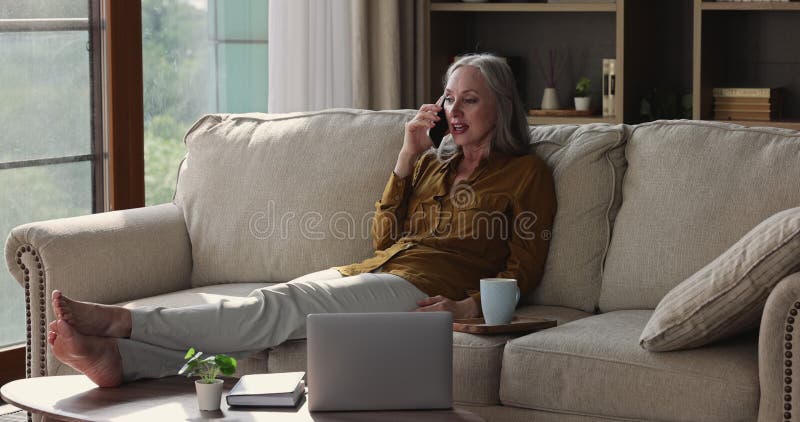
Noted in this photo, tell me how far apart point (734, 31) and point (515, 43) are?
980 mm

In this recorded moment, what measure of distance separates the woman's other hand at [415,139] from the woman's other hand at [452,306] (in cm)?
43

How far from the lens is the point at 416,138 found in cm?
325

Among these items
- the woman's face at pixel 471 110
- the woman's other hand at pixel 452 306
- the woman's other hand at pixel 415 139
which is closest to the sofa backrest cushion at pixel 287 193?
the woman's other hand at pixel 415 139

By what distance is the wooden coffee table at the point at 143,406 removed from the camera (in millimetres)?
2127

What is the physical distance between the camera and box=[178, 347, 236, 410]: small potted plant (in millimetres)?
2156

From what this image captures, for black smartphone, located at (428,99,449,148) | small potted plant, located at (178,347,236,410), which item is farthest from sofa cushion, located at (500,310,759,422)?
black smartphone, located at (428,99,449,148)

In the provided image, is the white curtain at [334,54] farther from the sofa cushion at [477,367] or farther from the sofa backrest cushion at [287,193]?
the sofa cushion at [477,367]

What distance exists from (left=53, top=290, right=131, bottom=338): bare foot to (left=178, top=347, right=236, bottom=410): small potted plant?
1.15ft

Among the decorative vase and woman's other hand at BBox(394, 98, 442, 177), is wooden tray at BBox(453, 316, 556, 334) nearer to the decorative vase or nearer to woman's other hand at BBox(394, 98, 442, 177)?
woman's other hand at BBox(394, 98, 442, 177)

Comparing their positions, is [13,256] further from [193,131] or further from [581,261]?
[581,261]

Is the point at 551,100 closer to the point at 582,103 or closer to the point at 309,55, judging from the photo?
the point at 582,103

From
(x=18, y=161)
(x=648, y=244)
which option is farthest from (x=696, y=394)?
(x=18, y=161)

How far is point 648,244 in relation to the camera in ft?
9.68

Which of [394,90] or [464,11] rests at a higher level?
[464,11]
